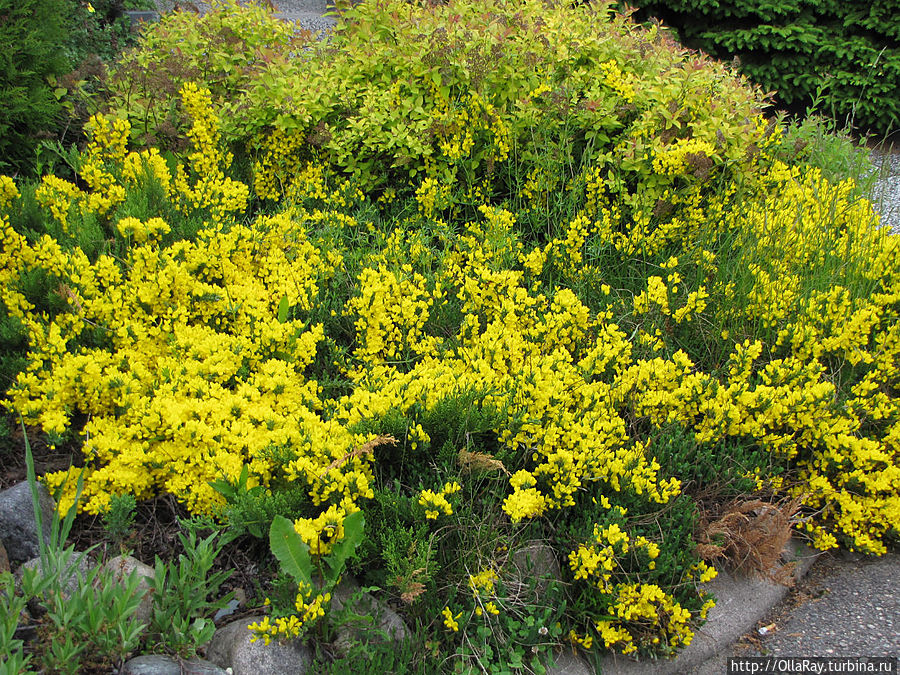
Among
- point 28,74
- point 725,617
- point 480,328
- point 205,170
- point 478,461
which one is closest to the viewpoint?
point 478,461

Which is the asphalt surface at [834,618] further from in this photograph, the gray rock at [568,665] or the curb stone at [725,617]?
the gray rock at [568,665]

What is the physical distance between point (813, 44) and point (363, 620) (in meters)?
7.55

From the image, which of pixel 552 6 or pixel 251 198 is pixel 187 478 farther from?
pixel 552 6

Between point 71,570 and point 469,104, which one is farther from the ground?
point 469,104

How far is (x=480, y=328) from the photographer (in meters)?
3.42

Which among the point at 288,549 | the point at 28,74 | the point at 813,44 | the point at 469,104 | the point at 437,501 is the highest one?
the point at 813,44

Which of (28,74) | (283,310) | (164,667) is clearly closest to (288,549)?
(164,667)

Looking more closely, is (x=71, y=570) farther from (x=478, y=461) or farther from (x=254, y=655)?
(x=478, y=461)

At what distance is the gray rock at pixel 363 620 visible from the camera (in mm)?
2148

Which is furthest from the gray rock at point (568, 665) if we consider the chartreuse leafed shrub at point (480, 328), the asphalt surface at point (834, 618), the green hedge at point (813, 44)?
the green hedge at point (813, 44)

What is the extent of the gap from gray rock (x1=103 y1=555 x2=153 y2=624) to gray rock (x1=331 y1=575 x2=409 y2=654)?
0.56 m

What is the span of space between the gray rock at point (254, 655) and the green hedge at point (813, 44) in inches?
279

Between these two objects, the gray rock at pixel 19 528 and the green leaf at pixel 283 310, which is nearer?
the gray rock at pixel 19 528

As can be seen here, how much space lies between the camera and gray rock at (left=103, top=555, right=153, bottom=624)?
2.08 meters
